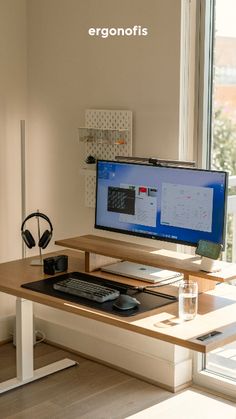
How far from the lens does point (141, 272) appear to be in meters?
3.41

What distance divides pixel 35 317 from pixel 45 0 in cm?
189

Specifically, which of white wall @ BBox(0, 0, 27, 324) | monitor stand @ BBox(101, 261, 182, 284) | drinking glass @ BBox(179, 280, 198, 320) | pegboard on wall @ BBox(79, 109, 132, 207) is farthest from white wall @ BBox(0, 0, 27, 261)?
drinking glass @ BBox(179, 280, 198, 320)

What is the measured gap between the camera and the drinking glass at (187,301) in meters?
2.81

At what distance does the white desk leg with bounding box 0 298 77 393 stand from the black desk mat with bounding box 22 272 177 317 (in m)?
0.46

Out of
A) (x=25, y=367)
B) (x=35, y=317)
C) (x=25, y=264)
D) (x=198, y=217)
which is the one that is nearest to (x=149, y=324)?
(x=198, y=217)

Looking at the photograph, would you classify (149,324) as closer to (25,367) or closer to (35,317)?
(25,367)

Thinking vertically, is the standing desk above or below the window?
below

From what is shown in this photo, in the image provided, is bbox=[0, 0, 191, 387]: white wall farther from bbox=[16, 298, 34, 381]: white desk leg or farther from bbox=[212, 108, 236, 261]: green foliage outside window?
bbox=[16, 298, 34, 381]: white desk leg

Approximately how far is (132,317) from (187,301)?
8.7 inches

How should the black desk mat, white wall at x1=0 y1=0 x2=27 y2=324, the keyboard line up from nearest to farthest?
the black desk mat → the keyboard → white wall at x1=0 y1=0 x2=27 y2=324

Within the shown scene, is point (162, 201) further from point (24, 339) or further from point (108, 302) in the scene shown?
point (24, 339)

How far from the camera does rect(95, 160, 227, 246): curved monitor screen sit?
10.3 ft

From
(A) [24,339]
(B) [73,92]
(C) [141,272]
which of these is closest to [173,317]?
(C) [141,272]

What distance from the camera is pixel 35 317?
4516 mm
